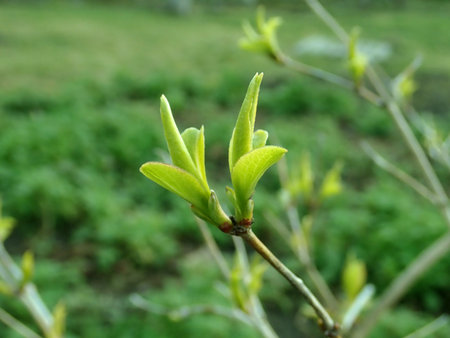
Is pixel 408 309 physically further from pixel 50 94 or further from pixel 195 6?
pixel 195 6

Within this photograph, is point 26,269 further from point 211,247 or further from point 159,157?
point 159,157

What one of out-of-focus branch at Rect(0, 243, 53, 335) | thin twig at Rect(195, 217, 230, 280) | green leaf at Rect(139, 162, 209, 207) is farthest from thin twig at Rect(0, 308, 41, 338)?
green leaf at Rect(139, 162, 209, 207)

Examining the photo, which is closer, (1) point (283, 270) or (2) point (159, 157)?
(1) point (283, 270)

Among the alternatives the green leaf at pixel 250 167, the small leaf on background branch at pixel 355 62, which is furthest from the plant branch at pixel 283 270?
the small leaf on background branch at pixel 355 62

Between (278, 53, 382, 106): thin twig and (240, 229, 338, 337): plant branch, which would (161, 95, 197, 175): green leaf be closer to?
(240, 229, 338, 337): plant branch

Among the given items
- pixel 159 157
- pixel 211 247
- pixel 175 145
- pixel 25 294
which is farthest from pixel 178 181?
pixel 159 157

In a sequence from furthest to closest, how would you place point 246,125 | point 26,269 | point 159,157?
point 159,157 → point 26,269 → point 246,125

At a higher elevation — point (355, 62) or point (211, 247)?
point (355, 62)
